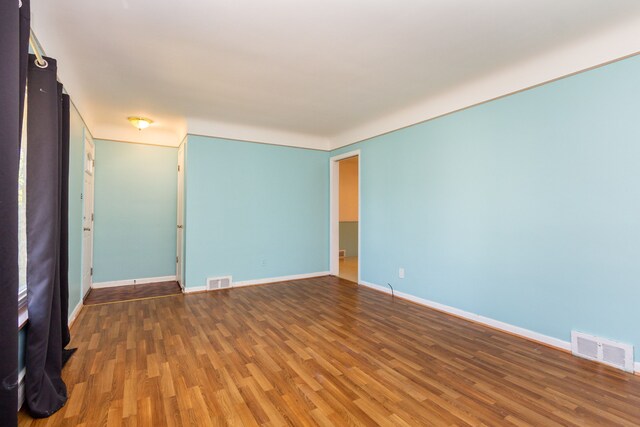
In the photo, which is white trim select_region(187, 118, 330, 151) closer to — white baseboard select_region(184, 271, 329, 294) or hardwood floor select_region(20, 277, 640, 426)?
white baseboard select_region(184, 271, 329, 294)

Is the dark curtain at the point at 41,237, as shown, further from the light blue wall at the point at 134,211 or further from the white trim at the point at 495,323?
the white trim at the point at 495,323

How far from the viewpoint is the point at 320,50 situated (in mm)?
2652

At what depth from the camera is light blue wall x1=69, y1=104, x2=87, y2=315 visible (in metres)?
3.18

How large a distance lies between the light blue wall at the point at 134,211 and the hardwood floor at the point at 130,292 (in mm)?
274

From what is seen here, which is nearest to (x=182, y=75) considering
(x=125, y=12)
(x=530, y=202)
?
(x=125, y=12)

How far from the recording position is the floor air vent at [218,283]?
4.60 m

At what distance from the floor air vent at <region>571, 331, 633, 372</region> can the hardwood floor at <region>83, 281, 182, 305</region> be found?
15.6ft

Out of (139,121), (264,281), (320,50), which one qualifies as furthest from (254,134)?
(320,50)

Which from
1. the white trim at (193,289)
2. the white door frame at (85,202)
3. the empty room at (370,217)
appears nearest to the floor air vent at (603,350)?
the empty room at (370,217)

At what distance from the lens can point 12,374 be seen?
4.02 ft

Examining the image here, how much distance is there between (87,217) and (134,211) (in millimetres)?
841

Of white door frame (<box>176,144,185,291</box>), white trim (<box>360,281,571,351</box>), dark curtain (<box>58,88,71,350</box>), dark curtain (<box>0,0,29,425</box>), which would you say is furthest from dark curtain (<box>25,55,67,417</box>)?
white trim (<box>360,281,571,351</box>)

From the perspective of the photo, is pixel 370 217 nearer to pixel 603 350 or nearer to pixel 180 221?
pixel 603 350

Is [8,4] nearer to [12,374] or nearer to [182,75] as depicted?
[12,374]
